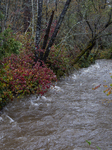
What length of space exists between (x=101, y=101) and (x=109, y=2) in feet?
35.9

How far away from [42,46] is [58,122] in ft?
18.1

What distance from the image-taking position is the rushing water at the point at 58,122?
14.8 feet

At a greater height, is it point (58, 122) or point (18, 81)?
point (18, 81)

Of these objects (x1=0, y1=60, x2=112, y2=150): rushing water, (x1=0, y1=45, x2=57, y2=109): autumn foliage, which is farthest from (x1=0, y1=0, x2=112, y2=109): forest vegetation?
(x1=0, y1=60, x2=112, y2=150): rushing water

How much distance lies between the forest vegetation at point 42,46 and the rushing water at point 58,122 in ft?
2.27

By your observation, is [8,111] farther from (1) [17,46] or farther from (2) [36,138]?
(1) [17,46]

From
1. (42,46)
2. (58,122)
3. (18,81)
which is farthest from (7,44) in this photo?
(42,46)

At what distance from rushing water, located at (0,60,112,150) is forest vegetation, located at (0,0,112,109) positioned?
69 cm

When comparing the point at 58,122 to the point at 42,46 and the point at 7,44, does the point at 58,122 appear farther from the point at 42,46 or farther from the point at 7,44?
the point at 42,46

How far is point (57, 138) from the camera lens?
4715 millimetres

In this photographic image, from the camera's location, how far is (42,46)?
10.0 m

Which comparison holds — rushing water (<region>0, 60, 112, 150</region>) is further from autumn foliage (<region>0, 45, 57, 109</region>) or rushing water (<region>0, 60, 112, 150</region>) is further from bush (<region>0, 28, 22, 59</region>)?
bush (<region>0, 28, 22, 59</region>)

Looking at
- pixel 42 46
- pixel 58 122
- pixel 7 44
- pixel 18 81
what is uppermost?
pixel 7 44

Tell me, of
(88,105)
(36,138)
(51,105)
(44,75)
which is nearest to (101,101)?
(88,105)
